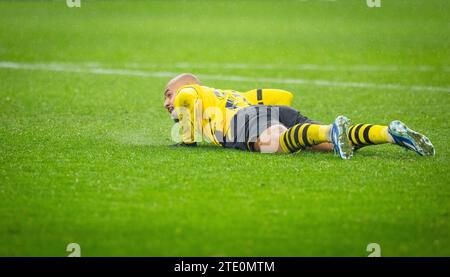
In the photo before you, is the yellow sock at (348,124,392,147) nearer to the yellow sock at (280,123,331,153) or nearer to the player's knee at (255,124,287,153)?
the yellow sock at (280,123,331,153)

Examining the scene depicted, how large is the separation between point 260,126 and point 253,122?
76mm

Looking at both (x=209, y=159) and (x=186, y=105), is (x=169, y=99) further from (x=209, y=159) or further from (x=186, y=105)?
(x=209, y=159)

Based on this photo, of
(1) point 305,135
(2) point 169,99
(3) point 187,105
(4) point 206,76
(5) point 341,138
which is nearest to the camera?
(5) point 341,138

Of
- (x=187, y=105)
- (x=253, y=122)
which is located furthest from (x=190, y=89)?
(x=253, y=122)

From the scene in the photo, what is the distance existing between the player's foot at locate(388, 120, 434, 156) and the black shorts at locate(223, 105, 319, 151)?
3.27 ft

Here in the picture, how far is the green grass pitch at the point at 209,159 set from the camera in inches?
217

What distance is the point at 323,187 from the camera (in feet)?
21.7

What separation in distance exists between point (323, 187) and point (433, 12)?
59.8 feet

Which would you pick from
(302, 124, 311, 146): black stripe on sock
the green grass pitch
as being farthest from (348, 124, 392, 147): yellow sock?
(302, 124, 311, 146): black stripe on sock

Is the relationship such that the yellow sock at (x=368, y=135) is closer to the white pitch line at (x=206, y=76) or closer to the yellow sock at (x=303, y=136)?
the yellow sock at (x=303, y=136)

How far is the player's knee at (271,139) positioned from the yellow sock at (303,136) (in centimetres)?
7

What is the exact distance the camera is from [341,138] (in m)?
7.39

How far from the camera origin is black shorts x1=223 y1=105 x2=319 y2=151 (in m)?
7.88

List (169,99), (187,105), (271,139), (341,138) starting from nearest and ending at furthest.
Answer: (341,138)
(271,139)
(187,105)
(169,99)
